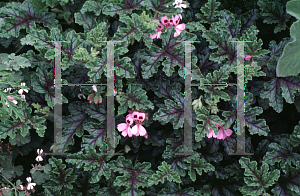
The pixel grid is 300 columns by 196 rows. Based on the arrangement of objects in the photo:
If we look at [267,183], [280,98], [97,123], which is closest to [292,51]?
[280,98]

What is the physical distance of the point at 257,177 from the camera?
1752 mm

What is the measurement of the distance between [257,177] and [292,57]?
0.67 meters

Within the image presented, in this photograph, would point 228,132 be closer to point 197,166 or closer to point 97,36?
point 197,166

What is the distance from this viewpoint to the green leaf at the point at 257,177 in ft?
5.67

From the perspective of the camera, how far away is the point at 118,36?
1.80 metres

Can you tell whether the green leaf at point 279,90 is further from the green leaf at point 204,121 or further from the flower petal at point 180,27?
the flower petal at point 180,27

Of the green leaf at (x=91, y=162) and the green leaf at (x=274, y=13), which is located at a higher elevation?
the green leaf at (x=274, y=13)

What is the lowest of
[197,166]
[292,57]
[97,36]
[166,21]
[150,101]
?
[197,166]

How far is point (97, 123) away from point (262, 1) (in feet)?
4.27

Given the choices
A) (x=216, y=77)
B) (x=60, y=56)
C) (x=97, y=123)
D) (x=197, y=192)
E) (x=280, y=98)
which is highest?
(x=60, y=56)

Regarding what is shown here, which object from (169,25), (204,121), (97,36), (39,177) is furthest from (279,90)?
(39,177)

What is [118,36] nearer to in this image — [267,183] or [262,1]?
[262,1]

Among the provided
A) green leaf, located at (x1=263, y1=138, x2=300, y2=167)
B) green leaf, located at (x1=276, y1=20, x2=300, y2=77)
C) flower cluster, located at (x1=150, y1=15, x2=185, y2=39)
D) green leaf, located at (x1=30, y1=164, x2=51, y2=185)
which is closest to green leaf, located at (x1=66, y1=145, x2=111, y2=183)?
green leaf, located at (x1=30, y1=164, x2=51, y2=185)

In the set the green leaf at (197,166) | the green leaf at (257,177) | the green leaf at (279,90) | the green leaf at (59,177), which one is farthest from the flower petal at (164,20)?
the green leaf at (59,177)
